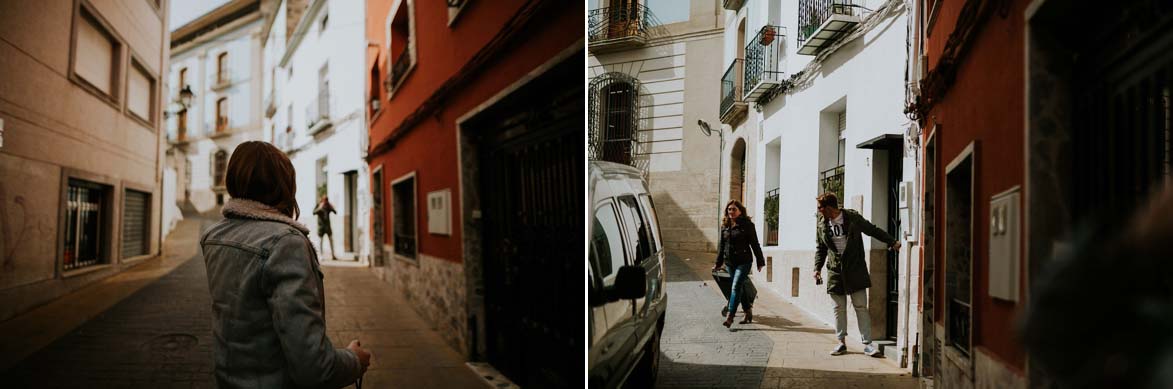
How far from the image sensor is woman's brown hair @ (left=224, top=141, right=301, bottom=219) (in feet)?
4.67

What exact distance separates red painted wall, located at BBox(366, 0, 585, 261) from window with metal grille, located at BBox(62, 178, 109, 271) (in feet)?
1.96

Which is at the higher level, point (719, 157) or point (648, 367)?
point (719, 157)

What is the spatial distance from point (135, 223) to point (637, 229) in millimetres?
1153

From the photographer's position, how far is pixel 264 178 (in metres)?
1.43

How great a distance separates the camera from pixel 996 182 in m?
0.96

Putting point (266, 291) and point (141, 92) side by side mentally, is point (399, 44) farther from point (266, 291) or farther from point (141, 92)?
point (266, 291)

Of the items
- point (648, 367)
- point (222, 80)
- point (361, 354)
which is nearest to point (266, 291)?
point (361, 354)

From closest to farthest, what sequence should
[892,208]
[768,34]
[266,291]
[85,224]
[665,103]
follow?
[266,291], [892,208], [85,224], [768,34], [665,103]

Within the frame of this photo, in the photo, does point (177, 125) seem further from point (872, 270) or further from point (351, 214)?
point (872, 270)

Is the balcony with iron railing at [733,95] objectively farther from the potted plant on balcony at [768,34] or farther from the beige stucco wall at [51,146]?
the beige stucco wall at [51,146]

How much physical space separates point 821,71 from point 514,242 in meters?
0.86

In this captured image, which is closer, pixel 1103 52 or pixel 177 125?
pixel 1103 52

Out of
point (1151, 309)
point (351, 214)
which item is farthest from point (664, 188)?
point (1151, 309)

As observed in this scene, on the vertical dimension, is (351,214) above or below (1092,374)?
above
